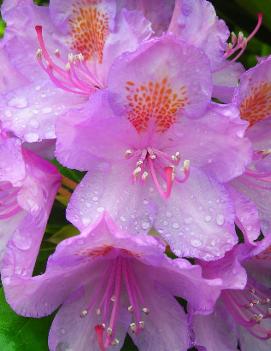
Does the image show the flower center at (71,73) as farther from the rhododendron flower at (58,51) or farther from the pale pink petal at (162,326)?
the pale pink petal at (162,326)

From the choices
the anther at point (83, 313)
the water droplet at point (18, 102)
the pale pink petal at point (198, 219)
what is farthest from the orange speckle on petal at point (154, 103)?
the anther at point (83, 313)

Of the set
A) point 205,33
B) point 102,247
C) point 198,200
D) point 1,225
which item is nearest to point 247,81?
point 205,33

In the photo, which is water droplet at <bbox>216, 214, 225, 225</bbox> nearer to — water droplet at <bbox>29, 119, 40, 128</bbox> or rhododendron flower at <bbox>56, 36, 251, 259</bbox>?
rhododendron flower at <bbox>56, 36, 251, 259</bbox>

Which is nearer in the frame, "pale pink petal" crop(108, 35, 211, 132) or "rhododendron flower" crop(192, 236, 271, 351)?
"pale pink petal" crop(108, 35, 211, 132)

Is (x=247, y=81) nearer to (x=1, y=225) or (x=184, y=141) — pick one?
(x=184, y=141)

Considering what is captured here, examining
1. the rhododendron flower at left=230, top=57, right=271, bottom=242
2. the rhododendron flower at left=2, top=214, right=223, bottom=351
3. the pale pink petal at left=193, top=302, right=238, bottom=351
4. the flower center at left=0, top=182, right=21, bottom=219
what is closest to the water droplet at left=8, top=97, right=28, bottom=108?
the flower center at left=0, top=182, right=21, bottom=219

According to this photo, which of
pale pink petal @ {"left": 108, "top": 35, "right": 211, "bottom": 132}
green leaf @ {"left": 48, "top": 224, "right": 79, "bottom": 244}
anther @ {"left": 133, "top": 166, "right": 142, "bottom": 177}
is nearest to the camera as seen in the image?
pale pink petal @ {"left": 108, "top": 35, "right": 211, "bottom": 132}
